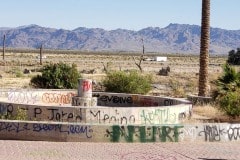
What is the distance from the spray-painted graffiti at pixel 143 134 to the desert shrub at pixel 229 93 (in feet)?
16.7

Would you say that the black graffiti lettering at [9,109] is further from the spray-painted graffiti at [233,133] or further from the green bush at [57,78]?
the green bush at [57,78]

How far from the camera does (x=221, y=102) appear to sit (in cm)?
2098

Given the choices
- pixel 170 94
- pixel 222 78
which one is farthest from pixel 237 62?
pixel 222 78

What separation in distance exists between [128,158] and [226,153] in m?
3.12

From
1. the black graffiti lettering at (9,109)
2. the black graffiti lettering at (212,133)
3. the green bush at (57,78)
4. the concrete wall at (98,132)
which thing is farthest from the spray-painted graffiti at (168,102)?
the green bush at (57,78)

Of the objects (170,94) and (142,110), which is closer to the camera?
(142,110)

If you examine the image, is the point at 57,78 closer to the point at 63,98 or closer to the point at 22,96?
the point at 63,98

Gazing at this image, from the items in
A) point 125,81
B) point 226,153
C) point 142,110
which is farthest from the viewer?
point 125,81

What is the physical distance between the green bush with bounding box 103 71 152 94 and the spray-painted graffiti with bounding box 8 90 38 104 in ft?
18.2

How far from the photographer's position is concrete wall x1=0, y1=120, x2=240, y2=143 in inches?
614

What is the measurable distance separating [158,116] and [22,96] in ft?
31.5

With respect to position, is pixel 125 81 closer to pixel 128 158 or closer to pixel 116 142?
pixel 116 142

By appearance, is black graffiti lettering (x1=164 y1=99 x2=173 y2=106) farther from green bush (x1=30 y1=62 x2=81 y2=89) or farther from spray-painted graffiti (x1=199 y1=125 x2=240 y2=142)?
green bush (x1=30 y1=62 x2=81 y2=89)

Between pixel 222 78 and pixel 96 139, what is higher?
pixel 222 78
